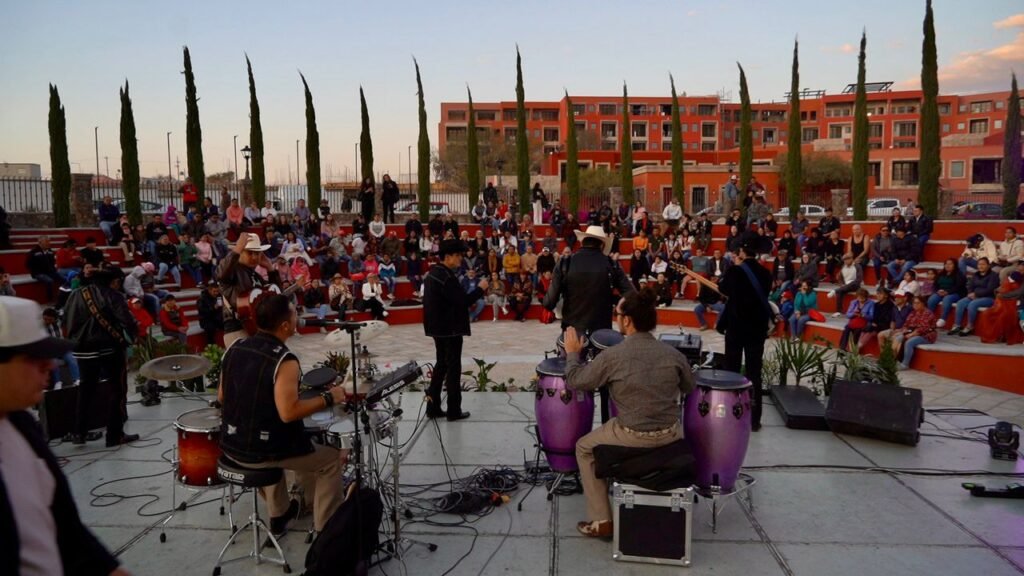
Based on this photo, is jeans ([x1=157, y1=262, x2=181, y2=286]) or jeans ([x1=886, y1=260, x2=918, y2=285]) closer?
jeans ([x1=886, y1=260, x2=918, y2=285])

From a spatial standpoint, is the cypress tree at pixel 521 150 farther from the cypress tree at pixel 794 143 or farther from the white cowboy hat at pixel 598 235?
the white cowboy hat at pixel 598 235

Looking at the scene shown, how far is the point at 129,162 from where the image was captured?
74.1 feet

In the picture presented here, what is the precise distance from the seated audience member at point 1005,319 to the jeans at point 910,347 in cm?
101

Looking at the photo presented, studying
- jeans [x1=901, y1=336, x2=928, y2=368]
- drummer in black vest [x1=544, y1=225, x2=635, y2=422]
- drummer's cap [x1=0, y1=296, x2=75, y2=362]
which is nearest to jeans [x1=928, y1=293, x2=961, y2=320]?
jeans [x1=901, y1=336, x2=928, y2=368]

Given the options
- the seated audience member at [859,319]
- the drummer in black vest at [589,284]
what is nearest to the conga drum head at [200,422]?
the drummer in black vest at [589,284]

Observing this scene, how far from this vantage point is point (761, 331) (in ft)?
21.5

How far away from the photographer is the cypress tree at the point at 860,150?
23969mm

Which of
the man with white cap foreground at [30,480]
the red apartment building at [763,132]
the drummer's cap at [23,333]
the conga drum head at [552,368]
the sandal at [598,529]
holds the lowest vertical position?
the sandal at [598,529]

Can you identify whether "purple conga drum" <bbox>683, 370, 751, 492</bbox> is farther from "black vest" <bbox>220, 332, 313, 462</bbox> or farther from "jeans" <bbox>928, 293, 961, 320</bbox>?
"jeans" <bbox>928, 293, 961, 320</bbox>

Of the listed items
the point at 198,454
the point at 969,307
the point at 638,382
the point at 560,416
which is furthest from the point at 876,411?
the point at 969,307

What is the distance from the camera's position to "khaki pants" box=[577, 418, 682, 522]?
4.26 meters

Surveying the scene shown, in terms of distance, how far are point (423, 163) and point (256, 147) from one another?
20.2 ft

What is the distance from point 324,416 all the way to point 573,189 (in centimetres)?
2596

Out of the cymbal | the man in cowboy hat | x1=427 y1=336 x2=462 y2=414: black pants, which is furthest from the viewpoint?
x1=427 y1=336 x2=462 y2=414: black pants
